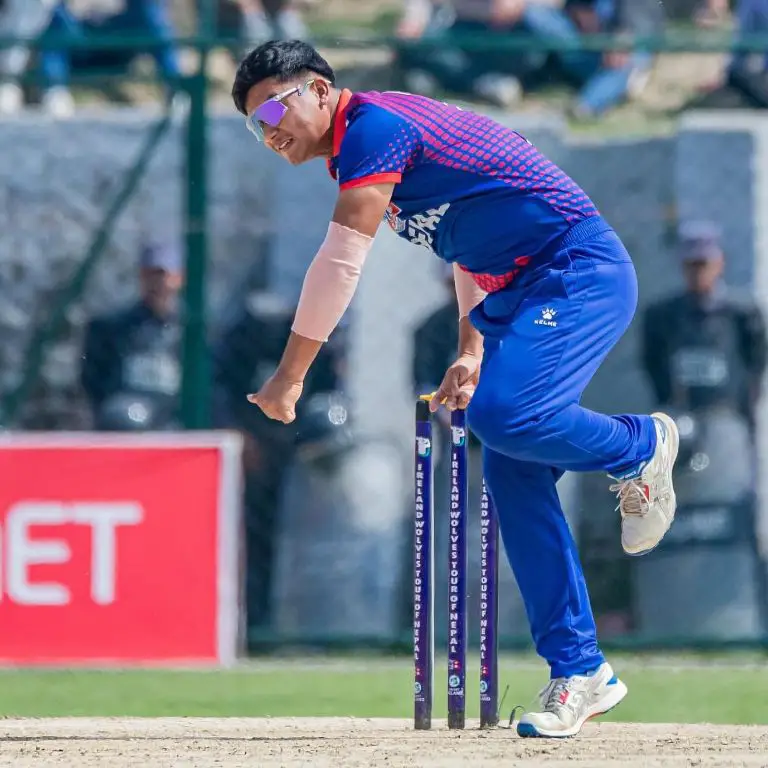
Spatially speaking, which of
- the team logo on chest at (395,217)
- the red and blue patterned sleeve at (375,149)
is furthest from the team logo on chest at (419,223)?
the red and blue patterned sleeve at (375,149)

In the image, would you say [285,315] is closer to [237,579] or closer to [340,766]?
[237,579]

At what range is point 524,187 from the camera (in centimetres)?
571

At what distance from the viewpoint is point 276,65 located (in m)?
5.56

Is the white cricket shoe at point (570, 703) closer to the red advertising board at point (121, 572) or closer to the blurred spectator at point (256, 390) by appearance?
the red advertising board at point (121, 572)

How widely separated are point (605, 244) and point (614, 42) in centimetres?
402

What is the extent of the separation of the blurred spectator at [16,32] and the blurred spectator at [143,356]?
1.45 meters

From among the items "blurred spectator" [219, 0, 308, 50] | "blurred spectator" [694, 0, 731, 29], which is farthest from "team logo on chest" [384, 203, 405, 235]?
"blurred spectator" [694, 0, 731, 29]

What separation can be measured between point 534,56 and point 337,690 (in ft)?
19.4

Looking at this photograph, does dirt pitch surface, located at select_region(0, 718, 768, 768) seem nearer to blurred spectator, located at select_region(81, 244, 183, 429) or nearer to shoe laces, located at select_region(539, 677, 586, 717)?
shoe laces, located at select_region(539, 677, 586, 717)

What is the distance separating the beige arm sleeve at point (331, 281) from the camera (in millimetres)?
5434

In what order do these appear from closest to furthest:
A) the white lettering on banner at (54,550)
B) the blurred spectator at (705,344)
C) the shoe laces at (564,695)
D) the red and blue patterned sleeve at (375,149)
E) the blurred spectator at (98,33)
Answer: the red and blue patterned sleeve at (375,149)
the shoe laces at (564,695)
the white lettering on banner at (54,550)
the blurred spectator at (705,344)
the blurred spectator at (98,33)

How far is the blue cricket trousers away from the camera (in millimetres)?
5566

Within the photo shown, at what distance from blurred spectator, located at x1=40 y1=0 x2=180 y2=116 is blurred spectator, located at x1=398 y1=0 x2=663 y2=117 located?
5.65 feet

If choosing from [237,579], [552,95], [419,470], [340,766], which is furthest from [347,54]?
[340,766]
